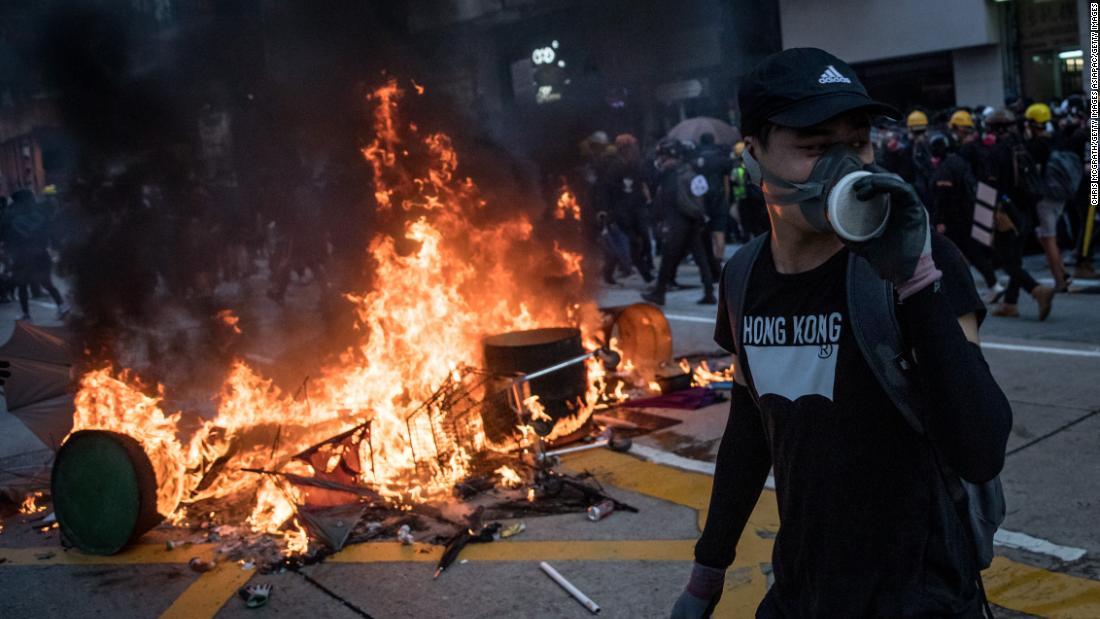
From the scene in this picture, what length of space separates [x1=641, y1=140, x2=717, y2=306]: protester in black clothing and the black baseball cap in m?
9.23

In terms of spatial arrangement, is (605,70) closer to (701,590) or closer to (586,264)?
(586,264)

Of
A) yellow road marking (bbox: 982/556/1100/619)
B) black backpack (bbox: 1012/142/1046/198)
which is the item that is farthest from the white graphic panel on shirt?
black backpack (bbox: 1012/142/1046/198)

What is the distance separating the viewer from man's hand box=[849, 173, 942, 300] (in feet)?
5.35

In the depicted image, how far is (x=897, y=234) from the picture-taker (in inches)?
65.1

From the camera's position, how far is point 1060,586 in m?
3.82

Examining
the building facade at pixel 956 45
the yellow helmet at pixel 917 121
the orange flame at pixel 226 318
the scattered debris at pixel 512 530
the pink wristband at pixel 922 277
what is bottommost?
the scattered debris at pixel 512 530

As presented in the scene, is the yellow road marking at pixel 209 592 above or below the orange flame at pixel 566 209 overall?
below

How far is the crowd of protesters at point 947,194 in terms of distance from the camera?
958 centimetres

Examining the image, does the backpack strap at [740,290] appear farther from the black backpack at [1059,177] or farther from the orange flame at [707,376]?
the black backpack at [1059,177]

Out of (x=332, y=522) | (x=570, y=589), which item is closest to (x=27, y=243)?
(x=332, y=522)

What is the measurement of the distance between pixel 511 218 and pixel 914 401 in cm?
679

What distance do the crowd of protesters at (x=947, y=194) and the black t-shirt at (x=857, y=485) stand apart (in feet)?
18.3

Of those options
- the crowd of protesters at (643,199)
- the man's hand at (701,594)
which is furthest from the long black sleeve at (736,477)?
the crowd of protesters at (643,199)

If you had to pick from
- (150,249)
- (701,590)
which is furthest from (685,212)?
(701,590)
